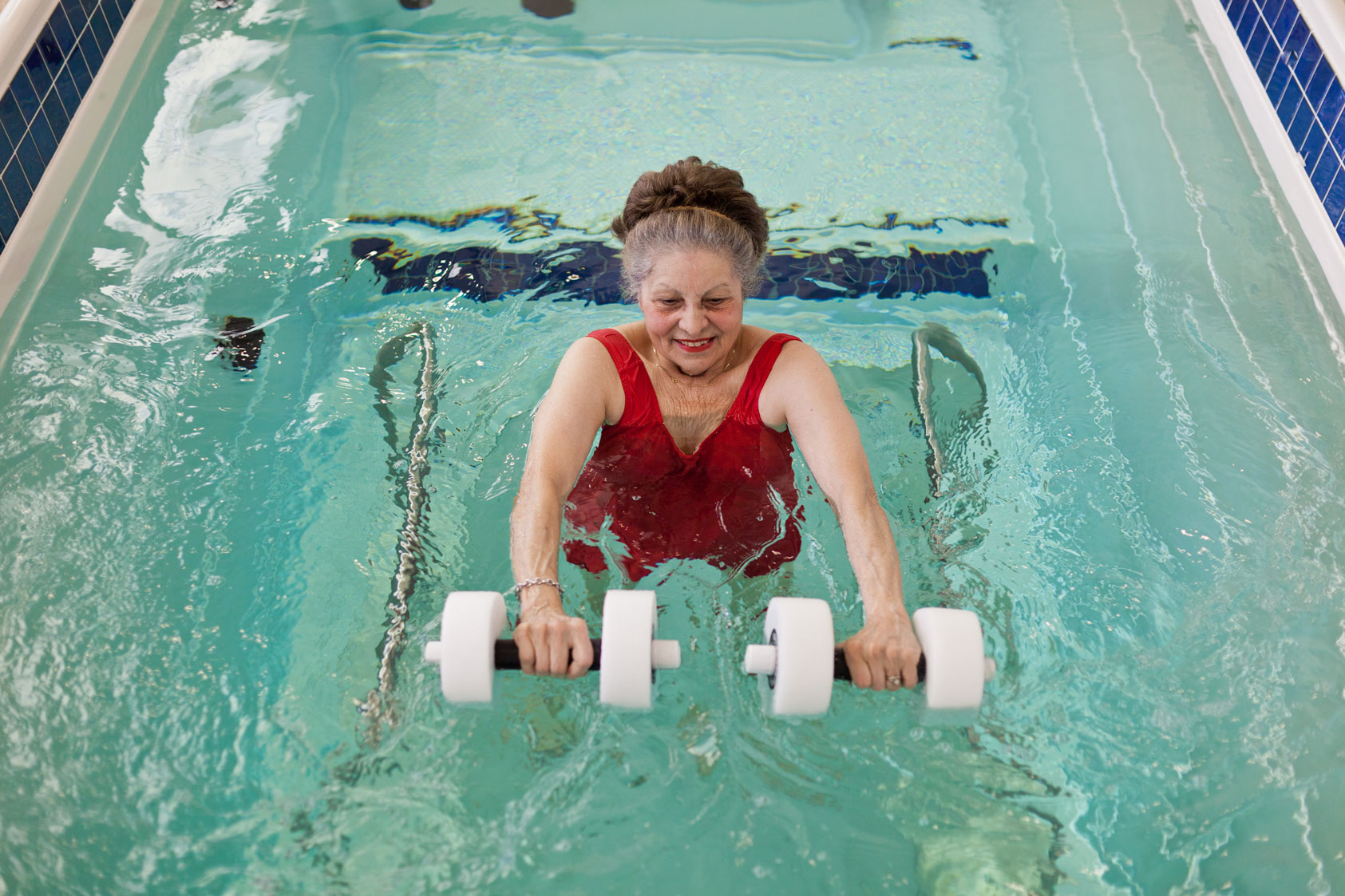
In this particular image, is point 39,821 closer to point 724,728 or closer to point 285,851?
point 285,851

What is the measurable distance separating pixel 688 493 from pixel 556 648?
74 centimetres

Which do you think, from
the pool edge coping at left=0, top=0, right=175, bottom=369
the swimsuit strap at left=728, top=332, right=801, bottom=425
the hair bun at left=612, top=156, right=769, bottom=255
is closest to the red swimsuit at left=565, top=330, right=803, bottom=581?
the swimsuit strap at left=728, top=332, right=801, bottom=425

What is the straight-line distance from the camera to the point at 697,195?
2041 millimetres

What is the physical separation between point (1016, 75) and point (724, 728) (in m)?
3.40

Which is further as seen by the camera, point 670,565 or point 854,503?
point 670,565

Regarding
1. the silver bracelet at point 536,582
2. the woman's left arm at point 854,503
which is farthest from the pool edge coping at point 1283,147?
the silver bracelet at point 536,582

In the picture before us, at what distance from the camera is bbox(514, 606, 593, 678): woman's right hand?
162cm

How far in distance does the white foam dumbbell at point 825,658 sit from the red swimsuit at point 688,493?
664 mm

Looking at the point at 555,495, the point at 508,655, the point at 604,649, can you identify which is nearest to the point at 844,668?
the point at 604,649

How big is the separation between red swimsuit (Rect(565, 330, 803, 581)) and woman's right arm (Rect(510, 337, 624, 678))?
0.29 ft

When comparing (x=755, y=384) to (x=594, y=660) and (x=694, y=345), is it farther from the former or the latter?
(x=594, y=660)

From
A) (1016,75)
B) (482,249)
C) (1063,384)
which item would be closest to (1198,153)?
(1016,75)

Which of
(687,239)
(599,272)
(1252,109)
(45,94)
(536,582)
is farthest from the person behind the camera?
(1252,109)

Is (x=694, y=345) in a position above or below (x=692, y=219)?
below
